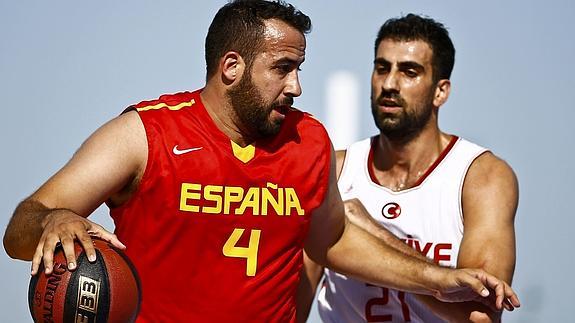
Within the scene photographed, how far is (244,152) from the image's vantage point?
5.48 metres

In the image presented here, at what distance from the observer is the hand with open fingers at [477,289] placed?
17.6 feet

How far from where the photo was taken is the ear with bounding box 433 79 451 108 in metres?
7.34

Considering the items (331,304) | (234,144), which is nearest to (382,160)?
(331,304)

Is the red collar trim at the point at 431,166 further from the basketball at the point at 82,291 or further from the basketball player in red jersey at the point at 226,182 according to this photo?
the basketball at the point at 82,291

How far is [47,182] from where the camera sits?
4832mm

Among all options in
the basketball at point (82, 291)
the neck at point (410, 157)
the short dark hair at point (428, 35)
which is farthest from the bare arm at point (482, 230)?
the basketball at point (82, 291)

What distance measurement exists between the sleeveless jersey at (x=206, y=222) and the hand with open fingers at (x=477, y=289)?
34.5 inches

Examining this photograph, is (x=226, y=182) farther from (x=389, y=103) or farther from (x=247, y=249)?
(x=389, y=103)

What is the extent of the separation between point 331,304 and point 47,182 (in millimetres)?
2832

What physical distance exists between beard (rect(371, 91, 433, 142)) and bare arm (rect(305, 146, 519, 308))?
113cm

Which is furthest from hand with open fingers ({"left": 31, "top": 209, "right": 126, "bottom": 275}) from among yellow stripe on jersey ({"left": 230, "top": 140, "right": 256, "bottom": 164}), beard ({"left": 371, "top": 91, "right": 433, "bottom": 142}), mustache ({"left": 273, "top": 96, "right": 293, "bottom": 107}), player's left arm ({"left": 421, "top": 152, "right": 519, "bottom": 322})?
beard ({"left": 371, "top": 91, "right": 433, "bottom": 142})

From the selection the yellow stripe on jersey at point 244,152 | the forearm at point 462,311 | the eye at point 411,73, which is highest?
the eye at point 411,73

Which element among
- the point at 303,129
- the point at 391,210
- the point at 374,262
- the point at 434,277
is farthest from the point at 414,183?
the point at 303,129

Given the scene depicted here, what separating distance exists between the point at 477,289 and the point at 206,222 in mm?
1442
